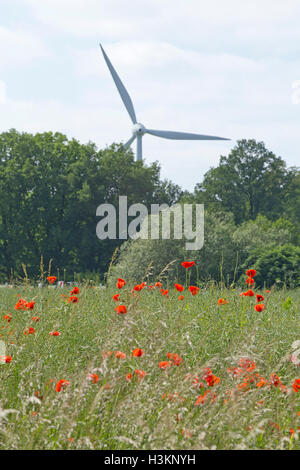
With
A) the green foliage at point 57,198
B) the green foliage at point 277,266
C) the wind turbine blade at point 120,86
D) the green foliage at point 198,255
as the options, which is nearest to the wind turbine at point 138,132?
the wind turbine blade at point 120,86

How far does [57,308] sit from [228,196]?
3871cm

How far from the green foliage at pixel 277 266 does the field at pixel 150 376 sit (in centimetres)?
1014

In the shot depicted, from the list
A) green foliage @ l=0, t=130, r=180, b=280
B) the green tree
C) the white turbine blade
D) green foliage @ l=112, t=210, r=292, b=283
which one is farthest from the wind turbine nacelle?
green foliage @ l=112, t=210, r=292, b=283

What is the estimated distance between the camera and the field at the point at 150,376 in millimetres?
3057

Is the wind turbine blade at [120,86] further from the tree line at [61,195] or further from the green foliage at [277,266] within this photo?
the green foliage at [277,266]

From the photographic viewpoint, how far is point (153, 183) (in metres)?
35.7

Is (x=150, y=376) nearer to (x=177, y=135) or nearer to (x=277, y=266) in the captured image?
(x=277, y=266)

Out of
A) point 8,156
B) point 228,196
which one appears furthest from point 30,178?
point 228,196

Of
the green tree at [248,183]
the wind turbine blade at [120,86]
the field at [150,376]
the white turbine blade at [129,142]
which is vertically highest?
the wind turbine blade at [120,86]

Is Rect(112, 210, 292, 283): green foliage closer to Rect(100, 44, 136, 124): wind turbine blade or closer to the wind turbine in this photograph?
the wind turbine

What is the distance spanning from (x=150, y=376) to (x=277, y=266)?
1434 centimetres

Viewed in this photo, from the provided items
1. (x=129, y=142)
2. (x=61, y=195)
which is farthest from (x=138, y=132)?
(x=61, y=195)

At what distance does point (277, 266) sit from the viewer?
17969mm
